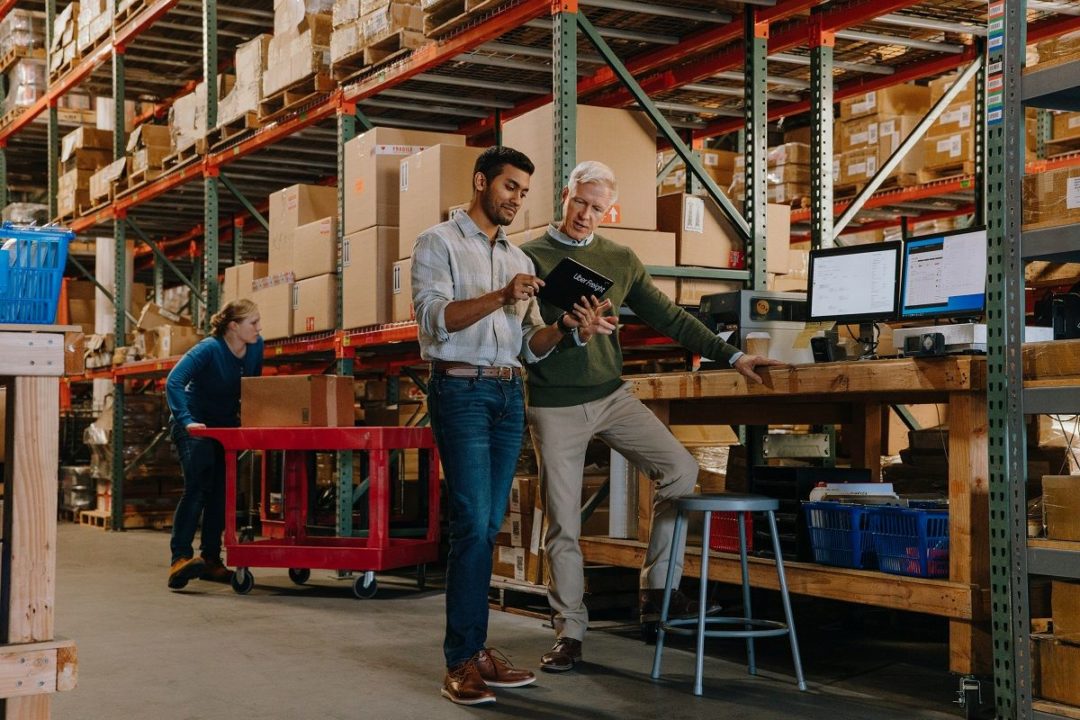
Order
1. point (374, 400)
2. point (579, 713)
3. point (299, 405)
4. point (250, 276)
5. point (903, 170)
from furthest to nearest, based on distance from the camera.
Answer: point (374, 400)
point (250, 276)
point (903, 170)
point (299, 405)
point (579, 713)

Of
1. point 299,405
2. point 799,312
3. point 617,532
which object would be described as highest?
point 799,312

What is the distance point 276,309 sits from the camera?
30.6ft

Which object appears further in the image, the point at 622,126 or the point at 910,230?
the point at 910,230

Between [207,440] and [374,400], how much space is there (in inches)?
155

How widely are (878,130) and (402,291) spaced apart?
4247 millimetres

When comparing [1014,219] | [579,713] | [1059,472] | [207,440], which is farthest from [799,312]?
[207,440]

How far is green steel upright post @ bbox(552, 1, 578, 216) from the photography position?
5.85m

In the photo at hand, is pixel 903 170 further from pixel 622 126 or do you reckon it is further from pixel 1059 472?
pixel 1059 472

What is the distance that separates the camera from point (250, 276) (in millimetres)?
10102

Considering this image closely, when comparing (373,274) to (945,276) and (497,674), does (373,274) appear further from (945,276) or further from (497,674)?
(945,276)

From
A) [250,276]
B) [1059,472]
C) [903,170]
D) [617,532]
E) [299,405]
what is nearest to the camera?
[1059,472]

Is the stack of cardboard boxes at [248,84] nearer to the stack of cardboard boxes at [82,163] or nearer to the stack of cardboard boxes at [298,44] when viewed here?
the stack of cardboard boxes at [298,44]

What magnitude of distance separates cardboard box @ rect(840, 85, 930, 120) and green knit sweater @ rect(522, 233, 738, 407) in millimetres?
4961

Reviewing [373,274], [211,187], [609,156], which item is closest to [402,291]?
[373,274]
